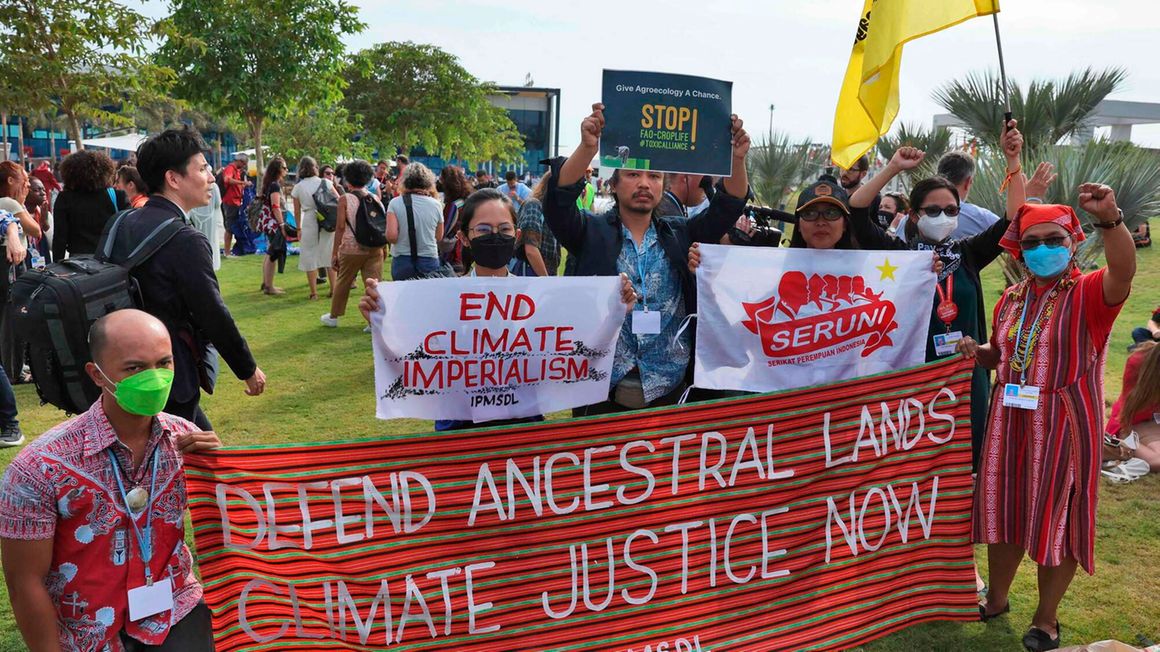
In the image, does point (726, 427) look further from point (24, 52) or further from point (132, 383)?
point (24, 52)

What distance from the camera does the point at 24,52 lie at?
12.4m

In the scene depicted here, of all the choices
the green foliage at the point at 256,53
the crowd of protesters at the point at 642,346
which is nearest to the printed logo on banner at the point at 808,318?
the crowd of protesters at the point at 642,346

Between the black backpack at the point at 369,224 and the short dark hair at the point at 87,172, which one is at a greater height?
the short dark hair at the point at 87,172

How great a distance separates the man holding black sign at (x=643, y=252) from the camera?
3844mm

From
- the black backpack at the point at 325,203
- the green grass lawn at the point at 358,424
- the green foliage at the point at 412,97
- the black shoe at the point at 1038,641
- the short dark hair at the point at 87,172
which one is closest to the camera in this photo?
the black shoe at the point at 1038,641

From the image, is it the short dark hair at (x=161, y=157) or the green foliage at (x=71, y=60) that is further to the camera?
the green foliage at (x=71, y=60)

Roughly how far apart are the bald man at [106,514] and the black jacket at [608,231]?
5.44 ft

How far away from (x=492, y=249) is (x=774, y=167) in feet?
44.0

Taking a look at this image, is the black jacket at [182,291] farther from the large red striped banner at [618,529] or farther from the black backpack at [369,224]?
the black backpack at [369,224]

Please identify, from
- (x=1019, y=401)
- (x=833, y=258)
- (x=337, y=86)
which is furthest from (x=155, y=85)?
(x=1019, y=401)

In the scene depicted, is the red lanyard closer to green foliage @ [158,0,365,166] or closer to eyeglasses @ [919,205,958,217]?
eyeglasses @ [919,205,958,217]

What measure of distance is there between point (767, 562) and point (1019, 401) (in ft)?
4.13

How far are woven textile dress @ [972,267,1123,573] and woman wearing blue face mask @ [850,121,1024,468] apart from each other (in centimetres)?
63

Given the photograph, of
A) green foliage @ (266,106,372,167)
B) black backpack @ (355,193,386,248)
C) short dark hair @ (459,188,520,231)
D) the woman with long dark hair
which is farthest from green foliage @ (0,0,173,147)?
short dark hair @ (459,188,520,231)
